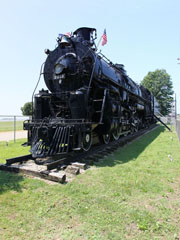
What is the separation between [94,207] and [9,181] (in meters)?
2.18

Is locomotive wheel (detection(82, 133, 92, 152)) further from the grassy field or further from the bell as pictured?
the bell

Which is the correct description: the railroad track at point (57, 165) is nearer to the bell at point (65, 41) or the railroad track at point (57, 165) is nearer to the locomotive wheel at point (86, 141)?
the locomotive wheel at point (86, 141)

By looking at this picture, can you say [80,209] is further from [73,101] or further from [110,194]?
[73,101]

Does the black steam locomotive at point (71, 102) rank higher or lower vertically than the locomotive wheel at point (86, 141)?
higher

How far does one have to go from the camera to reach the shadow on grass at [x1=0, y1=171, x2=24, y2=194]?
3.50 meters

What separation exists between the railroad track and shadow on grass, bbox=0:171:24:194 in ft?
0.77

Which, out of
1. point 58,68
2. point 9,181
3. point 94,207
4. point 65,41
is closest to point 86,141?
point 9,181

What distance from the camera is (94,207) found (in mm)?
2869

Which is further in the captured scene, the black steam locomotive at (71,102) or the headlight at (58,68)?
the headlight at (58,68)

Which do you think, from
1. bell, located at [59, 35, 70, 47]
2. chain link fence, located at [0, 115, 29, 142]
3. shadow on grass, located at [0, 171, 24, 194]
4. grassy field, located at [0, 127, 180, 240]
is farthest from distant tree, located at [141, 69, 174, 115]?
shadow on grass, located at [0, 171, 24, 194]

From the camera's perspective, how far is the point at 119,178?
162 inches

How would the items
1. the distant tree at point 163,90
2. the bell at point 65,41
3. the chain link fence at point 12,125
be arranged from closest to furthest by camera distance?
the bell at point 65,41, the chain link fence at point 12,125, the distant tree at point 163,90

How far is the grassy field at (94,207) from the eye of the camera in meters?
2.28

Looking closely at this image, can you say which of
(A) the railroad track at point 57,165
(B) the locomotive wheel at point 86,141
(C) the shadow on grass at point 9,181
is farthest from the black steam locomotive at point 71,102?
(C) the shadow on grass at point 9,181
